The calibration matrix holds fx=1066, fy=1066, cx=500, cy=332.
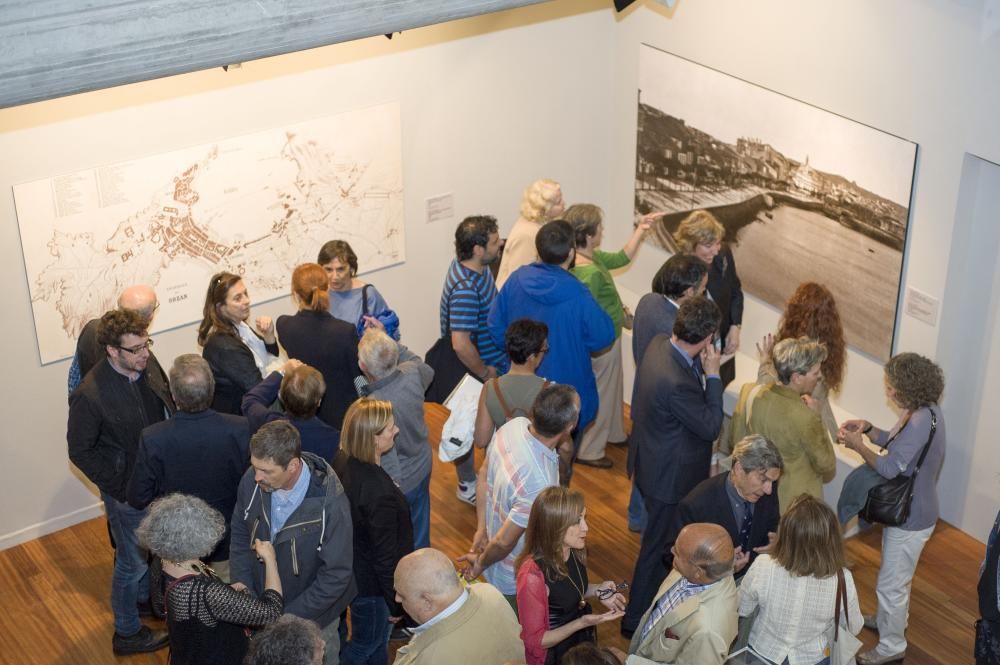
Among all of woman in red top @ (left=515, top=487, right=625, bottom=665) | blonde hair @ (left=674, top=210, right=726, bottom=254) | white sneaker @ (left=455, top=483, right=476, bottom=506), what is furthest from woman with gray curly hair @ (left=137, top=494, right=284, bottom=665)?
blonde hair @ (left=674, top=210, right=726, bottom=254)

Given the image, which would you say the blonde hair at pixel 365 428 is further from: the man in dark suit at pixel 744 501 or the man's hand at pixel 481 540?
the man in dark suit at pixel 744 501

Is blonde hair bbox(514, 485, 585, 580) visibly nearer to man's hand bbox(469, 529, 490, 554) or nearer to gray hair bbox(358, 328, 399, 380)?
man's hand bbox(469, 529, 490, 554)

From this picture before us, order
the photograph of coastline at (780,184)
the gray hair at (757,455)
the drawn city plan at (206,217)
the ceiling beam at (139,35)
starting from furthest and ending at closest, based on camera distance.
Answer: the drawn city plan at (206,217)
the photograph of coastline at (780,184)
the gray hair at (757,455)
the ceiling beam at (139,35)

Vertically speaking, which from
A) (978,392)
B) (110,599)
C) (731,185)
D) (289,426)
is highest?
(731,185)

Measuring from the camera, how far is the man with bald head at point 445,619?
376 cm

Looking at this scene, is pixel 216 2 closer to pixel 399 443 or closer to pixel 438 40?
pixel 399 443

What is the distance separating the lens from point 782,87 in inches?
281

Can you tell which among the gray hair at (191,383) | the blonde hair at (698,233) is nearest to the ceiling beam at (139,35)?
the gray hair at (191,383)

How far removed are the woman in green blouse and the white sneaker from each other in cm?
93

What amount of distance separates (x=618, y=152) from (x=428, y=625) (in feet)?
19.0

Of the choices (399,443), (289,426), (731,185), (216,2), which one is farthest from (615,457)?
(216,2)

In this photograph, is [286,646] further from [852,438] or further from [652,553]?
[852,438]

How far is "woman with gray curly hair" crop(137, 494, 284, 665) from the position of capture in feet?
13.3

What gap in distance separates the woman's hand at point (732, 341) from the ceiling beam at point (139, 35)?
613 cm
